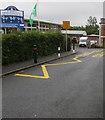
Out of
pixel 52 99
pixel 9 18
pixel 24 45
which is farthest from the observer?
pixel 9 18

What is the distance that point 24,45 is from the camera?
1148cm

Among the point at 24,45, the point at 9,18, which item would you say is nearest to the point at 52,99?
the point at 24,45

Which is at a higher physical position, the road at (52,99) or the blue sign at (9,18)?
the blue sign at (9,18)

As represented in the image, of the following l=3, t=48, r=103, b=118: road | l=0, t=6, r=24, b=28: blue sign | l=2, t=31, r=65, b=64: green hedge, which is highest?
l=0, t=6, r=24, b=28: blue sign

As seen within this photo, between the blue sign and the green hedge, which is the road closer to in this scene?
the green hedge

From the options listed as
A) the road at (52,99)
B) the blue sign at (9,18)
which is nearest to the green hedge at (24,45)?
the blue sign at (9,18)

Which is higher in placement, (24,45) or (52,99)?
(24,45)

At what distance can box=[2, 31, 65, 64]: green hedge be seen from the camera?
381 inches

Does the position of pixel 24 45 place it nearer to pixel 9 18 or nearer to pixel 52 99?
pixel 9 18

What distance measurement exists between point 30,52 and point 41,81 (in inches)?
244

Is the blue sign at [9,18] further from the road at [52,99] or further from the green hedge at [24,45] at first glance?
the road at [52,99]

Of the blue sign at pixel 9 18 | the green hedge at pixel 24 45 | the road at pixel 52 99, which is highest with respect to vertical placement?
the blue sign at pixel 9 18

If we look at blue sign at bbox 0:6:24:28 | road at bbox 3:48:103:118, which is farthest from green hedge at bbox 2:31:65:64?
road at bbox 3:48:103:118

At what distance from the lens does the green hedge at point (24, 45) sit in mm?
9665
